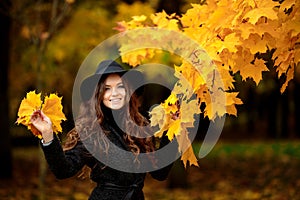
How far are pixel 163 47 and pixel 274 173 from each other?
6.53 metres

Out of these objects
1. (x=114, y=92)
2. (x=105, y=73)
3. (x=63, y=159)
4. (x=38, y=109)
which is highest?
(x=105, y=73)

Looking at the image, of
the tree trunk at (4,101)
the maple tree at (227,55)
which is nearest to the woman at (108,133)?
the maple tree at (227,55)

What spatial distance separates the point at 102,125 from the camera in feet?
11.0

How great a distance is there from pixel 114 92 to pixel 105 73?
0.43ft

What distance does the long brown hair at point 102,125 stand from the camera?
10.8 ft

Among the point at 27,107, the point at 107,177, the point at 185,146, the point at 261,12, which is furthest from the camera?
the point at 107,177

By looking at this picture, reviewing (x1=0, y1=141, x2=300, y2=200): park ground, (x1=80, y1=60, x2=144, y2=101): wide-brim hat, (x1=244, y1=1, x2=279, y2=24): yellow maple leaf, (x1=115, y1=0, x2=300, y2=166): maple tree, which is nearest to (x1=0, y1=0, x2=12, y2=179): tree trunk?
(x1=0, y1=141, x2=300, y2=200): park ground

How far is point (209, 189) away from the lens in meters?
9.99

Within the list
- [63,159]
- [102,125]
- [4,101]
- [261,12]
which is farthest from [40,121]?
[4,101]

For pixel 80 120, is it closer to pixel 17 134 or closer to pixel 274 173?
pixel 274 173

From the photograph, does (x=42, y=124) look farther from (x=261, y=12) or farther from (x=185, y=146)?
(x=261, y=12)

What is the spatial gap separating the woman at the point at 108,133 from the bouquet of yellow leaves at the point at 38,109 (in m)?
0.33

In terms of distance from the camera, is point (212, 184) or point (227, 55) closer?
point (227, 55)

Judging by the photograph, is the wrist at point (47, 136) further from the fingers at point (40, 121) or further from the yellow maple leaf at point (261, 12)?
the yellow maple leaf at point (261, 12)
